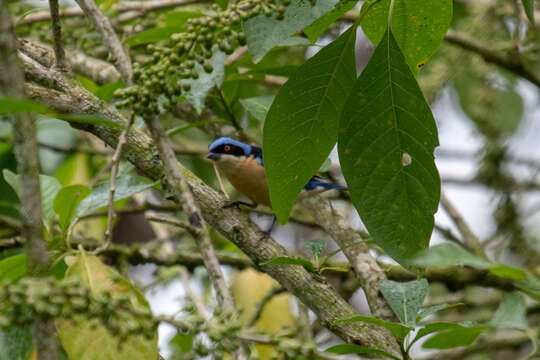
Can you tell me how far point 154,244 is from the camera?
18.7ft

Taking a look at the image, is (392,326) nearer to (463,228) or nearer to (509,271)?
(509,271)

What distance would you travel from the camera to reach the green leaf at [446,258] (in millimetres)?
1597

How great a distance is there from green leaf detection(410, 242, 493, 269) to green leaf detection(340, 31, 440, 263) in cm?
100

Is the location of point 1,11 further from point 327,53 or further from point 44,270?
point 327,53

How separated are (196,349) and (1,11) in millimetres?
962

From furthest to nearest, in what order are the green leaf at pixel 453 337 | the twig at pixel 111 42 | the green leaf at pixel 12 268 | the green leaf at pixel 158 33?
the green leaf at pixel 158 33 → the green leaf at pixel 12 268 → the green leaf at pixel 453 337 → the twig at pixel 111 42

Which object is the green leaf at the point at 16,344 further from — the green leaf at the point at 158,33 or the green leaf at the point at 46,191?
the green leaf at the point at 158,33

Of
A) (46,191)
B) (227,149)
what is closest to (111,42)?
(46,191)

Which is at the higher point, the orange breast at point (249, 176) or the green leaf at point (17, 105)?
the green leaf at point (17, 105)

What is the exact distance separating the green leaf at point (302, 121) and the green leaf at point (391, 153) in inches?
4.4

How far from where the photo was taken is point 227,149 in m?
4.77

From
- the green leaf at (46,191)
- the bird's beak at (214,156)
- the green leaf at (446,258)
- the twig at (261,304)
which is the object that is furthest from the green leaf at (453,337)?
the bird's beak at (214,156)

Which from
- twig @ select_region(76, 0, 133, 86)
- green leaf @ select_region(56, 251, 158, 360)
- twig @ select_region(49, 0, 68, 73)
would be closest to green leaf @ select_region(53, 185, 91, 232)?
green leaf @ select_region(56, 251, 158, 360)

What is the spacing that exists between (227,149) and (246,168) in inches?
10.6
